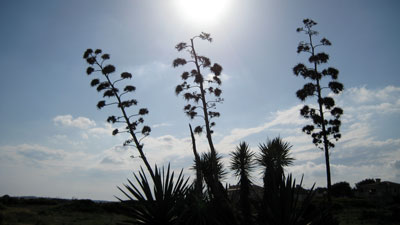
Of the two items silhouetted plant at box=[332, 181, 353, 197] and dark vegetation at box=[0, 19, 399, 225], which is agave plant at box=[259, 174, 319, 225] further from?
silhouetted plant at box=[332, 181, 353, 197]

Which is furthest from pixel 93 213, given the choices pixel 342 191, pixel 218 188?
pixel 342 191

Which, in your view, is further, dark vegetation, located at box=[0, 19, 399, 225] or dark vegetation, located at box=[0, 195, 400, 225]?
dark vegetation, located at box=[0, 195, 400, 225]

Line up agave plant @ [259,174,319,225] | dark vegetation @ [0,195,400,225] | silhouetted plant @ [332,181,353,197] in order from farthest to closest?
1. silhouetted plant @ [332,181,353,197]
2. dark vegetation @ [0,195,400,225]
3. agave plant @ [259,174,319,225]

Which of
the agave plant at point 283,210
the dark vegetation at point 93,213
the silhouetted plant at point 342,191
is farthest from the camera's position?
the silhouetted plant at point 342,191

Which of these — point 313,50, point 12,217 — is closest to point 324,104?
point 313,50

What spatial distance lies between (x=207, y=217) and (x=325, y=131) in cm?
1391

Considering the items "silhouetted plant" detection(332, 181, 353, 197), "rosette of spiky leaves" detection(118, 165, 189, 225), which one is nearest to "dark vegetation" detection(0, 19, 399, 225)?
"rosette of spiky leaves" detection(118, 165, 189, 225)

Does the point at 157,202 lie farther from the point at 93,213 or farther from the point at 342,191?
the point at 342,191

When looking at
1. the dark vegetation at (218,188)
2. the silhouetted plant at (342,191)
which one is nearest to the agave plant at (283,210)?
the dark vegetation at (218,188)

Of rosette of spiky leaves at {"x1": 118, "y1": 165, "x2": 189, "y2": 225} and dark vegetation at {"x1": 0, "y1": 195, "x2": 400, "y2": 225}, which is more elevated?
rosette of spiky leaves at {"x1": 118, "y1": 165, "x2": 189, "y2": 225}

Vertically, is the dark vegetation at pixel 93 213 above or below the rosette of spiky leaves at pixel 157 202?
below

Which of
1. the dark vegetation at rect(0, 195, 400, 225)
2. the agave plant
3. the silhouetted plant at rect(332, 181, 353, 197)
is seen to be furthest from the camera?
the silhouetted plant at rect(332, 181, 353, 197)

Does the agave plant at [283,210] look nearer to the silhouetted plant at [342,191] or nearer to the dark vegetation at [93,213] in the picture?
the dark vegetation at [93,213]

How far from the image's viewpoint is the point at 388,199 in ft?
144
